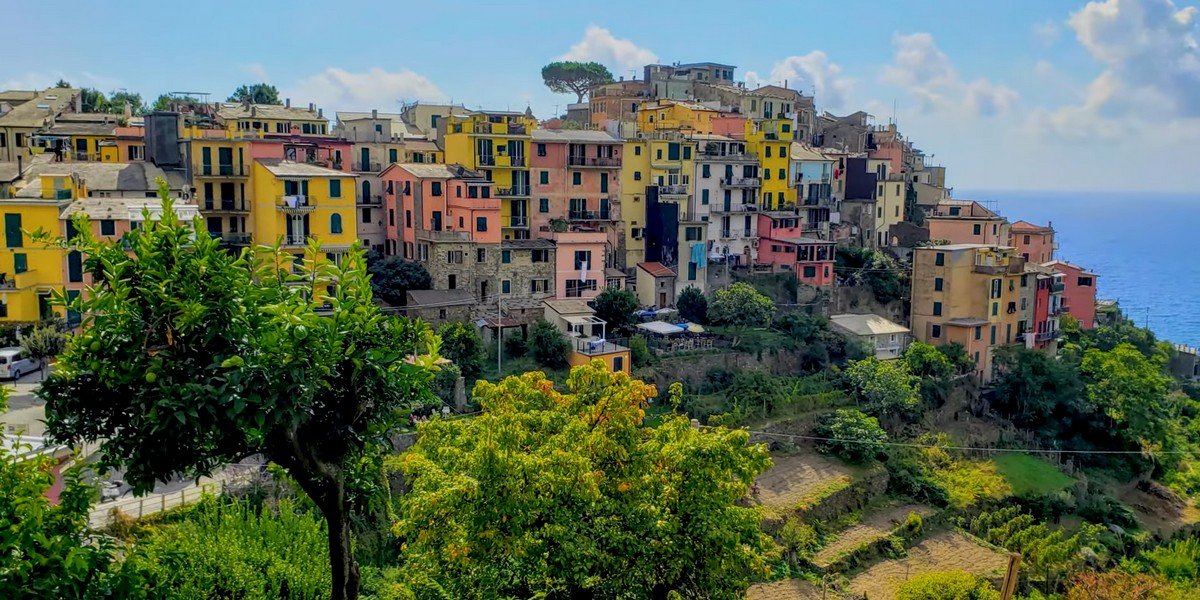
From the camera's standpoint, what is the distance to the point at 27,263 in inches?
1336

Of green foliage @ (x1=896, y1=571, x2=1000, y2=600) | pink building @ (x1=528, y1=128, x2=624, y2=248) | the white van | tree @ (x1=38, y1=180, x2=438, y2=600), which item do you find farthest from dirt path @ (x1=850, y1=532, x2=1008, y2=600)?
the white van

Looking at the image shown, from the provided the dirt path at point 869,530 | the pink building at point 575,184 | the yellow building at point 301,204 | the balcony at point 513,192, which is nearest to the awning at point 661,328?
the pink building at point 575,184

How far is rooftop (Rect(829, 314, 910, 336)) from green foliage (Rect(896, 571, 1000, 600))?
19.3 metres

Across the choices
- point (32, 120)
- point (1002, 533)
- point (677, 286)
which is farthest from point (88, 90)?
point (1002, 533)

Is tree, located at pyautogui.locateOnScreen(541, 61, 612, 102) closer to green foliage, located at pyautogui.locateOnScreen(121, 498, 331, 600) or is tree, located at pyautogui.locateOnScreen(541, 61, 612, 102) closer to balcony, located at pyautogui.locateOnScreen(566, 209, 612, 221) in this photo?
balcony, located at pyautogui.locateOnScreen(566, 209, 612, 221)

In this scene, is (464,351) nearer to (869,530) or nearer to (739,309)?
(739,309)

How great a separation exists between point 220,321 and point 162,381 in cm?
76

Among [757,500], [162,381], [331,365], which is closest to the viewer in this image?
[162,381]

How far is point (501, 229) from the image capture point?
1799 inches

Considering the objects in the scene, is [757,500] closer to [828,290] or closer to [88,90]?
[828,290]

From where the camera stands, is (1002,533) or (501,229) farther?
(501,229)

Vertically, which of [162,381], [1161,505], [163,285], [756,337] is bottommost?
[1161,505]

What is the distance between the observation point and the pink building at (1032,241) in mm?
62594

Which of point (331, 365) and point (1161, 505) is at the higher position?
point (331, 365)
